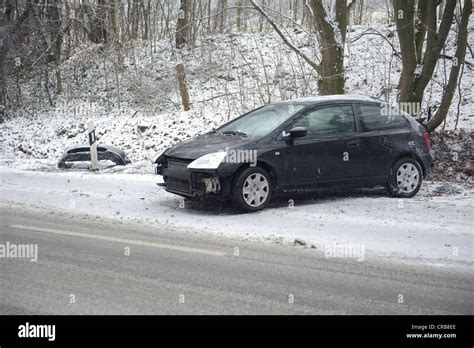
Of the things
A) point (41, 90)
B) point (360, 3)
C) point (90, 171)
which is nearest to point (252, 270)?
point (90, 171)

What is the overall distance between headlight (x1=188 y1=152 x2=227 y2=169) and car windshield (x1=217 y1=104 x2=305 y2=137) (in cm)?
83

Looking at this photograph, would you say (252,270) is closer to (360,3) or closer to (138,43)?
(138,43)

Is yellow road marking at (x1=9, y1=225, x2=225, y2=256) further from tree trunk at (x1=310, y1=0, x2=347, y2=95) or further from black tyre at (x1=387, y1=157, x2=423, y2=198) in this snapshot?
tree trunk at (x1=310, y1=0, x2=347, y2=95)

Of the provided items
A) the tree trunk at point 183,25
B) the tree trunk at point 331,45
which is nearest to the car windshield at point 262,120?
the tree trunk at point 331,45

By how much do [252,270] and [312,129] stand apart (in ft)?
12.3

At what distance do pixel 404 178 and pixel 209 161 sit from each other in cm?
361

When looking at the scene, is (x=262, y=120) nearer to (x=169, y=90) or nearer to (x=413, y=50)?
(x=413, y=50)

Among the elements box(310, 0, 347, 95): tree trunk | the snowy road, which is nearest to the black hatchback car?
the snowy road

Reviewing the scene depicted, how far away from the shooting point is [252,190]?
8320mm

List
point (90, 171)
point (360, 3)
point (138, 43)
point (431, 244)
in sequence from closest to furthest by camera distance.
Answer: point (431, 244) → point (90, 171) → point (138, 43) → point (360, 3)

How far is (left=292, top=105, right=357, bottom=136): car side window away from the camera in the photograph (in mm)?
8875

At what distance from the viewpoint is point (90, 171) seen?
43.8 feet

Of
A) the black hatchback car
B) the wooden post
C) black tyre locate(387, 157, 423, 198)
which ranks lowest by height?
black tyre locate(387, 157, 423, 198)

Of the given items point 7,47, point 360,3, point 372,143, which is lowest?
point 372,143
